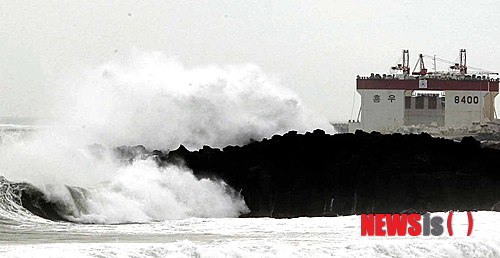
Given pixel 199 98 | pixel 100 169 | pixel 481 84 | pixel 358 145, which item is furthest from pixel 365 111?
pixel 100 169

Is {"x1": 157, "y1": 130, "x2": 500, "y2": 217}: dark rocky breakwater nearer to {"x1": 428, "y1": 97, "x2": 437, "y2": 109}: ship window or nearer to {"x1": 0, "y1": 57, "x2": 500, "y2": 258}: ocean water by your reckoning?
{"x1": 0, "y1": 57, "x2": 500, "y2": 258}: ocean water

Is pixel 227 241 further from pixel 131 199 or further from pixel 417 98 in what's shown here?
pixel 417 98

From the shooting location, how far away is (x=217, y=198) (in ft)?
84.9

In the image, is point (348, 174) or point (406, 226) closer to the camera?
point (406, 226)

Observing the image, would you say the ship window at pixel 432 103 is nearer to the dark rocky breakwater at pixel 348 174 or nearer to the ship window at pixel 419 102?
the ship window at pixel 419 102

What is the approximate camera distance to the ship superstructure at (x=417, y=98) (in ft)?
195

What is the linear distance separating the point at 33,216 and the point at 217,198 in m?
7.23

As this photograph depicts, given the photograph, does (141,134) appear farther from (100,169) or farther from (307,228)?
(307,228)

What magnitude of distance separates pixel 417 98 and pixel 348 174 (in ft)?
112

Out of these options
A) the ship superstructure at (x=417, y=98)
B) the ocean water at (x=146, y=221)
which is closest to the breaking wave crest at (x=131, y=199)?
the ocean water at (x=146, y=221)

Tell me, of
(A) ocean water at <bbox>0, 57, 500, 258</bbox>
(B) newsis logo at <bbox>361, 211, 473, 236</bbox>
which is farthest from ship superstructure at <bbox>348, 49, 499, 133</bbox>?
(B) newsis logo at <bbox>361, 211, 473, 236</bbox>

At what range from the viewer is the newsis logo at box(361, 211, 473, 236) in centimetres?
1902

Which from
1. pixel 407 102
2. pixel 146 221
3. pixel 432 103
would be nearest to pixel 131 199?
pixel 146 221

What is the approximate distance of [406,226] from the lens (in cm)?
1980
